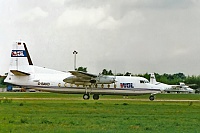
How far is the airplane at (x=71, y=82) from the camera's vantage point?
52031 millimetres

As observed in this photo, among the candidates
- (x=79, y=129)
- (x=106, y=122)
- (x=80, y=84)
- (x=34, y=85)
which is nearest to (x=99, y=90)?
(x=80, y=84)

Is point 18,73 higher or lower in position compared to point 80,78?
higher

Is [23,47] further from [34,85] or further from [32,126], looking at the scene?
[32,126]

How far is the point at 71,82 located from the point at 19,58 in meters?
7.56

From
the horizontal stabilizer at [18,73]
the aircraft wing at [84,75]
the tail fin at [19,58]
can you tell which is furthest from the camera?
the tail fin at [19,58]

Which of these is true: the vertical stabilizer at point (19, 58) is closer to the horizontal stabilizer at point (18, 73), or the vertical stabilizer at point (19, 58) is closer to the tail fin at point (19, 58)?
the tail fin at point (19, 58)

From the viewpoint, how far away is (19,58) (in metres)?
54.7

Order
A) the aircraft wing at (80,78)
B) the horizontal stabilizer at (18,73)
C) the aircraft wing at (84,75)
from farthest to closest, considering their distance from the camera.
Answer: the horizontal stabilizer at (18,73) → the aircraft wing at (80,78) → the aircraft wing at (84,75)

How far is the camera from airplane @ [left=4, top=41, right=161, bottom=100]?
52.0 meters

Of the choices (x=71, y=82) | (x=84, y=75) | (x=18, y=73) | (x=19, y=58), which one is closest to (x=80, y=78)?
(x=84, y=75)

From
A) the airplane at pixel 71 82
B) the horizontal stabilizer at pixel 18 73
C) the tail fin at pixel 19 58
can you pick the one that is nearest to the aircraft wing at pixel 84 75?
the airplane at pixel 71 82

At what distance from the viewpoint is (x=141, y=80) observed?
54125 mm

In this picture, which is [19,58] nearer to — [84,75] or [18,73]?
[18,73]

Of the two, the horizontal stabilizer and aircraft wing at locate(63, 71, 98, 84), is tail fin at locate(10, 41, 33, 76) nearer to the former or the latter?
the horizontal stabilizer
